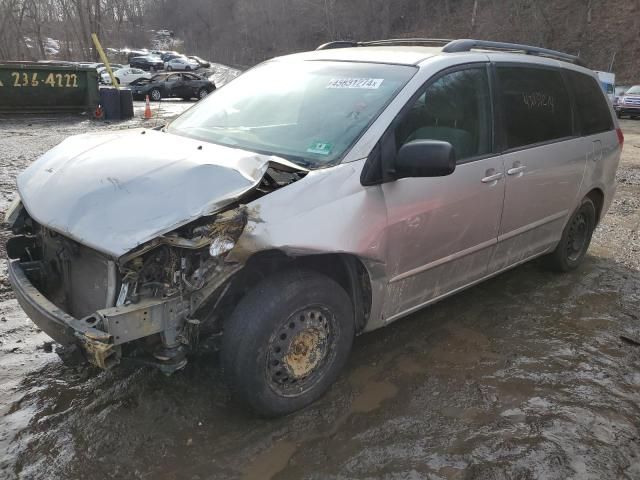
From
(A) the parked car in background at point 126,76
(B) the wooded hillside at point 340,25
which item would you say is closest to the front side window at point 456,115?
(A) the parked car in background at point 126,76

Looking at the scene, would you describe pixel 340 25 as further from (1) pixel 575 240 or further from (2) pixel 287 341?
(2) pixel 287 341

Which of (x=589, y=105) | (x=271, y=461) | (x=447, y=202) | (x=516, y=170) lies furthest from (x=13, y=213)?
(x=589, y=105)

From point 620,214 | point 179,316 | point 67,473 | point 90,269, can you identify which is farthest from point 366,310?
point 620,214

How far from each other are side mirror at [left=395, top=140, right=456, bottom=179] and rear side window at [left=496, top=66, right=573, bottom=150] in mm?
1092

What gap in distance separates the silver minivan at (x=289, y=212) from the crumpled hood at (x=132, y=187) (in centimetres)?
1

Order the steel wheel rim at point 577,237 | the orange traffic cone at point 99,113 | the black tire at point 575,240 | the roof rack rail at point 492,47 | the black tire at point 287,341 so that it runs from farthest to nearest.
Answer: the orange traffic cone at point 99,113
the steel wheel rim at point 577,237
the black tire at point 575,240
the roof rack rail at point 492,47
the black tire at point 287,341

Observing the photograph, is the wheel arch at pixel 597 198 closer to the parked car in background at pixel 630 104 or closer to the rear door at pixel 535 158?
the rear door at pixel 535 158

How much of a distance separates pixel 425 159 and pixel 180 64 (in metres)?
47.2

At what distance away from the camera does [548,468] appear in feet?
8.48

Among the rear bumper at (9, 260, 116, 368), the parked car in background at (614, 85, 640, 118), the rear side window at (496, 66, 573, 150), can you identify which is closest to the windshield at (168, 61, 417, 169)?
the rear side window at (496, 66, 573, 150)

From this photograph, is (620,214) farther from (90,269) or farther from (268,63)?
(90,269)

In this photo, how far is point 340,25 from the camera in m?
56.5

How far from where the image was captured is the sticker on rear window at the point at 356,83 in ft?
10.5

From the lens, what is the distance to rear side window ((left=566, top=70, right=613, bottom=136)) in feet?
14.8
